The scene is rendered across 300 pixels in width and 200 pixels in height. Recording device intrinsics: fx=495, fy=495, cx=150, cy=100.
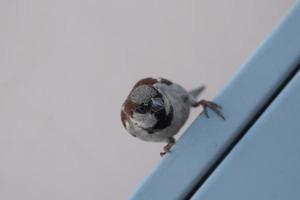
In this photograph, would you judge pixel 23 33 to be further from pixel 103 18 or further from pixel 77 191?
pixel 77 191

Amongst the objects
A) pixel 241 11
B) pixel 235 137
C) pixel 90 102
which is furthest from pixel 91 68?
pixel 235 137

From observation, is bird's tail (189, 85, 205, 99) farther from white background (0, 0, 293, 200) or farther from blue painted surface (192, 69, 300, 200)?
blue painted surface (192, 69, 300, 200)

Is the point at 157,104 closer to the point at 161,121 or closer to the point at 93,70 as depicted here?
the point at 161,121

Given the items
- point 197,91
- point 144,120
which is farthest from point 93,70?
point 144,120

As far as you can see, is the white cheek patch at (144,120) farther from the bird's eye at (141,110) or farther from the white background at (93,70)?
the white background at (93,70)

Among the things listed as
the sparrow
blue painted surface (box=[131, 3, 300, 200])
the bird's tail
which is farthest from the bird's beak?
the bird's tail
